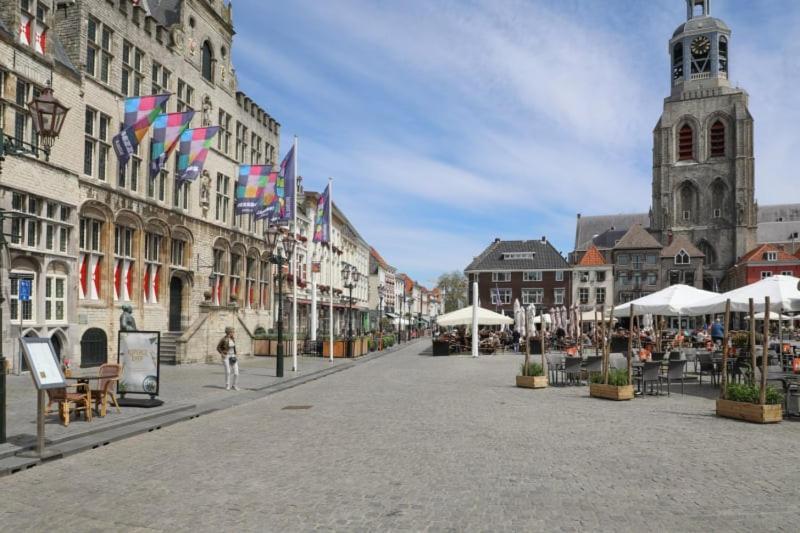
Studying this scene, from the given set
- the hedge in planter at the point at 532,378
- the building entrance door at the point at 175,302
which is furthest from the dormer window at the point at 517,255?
the hedge in planter at the point at 532,378

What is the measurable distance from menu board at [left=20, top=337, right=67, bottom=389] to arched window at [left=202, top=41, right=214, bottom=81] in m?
26.6

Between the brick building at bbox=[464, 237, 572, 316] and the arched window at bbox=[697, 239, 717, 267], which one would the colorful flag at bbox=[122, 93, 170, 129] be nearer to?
the brick building at bbox=[464, 237, 572, 316]

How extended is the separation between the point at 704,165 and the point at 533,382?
8679 cm

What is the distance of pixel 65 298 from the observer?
2216 cm

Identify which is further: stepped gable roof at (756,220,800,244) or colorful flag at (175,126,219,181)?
stepped gable roof at (756,220,800,244)

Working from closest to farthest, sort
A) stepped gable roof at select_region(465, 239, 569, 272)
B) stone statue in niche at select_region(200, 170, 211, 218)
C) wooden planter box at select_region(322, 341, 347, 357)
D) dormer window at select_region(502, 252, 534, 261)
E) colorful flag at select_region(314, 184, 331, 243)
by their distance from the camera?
1. colorful flag at select_region(314, 184, 331, 243)
2. stone statue in niche at select_region(200, 170, 211, 218)
3. wooden planter box at select_region(322, 341, 347, 357)
4. stepped gable roof at select_region(465, 239, 569, 272)
5. dormer window at select_region(502, 252, 534, 261)

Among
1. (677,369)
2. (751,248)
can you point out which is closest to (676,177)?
(751,248)

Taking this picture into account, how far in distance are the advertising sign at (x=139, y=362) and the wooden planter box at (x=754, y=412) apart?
11.1 m

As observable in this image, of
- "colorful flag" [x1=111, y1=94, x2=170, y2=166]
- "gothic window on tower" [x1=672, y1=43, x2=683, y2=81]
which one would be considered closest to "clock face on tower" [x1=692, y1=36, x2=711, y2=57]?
"gothic window on tower" [x1=672, y1=43, x2=683, y2=81]

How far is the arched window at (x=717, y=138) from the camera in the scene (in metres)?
94.8

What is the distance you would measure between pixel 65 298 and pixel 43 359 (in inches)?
540

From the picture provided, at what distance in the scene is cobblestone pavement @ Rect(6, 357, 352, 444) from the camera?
36.6 feet

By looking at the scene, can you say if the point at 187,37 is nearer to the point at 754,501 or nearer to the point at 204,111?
the point at 204,111

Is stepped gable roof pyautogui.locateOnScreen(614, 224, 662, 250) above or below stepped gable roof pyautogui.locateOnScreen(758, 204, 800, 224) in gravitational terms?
below
